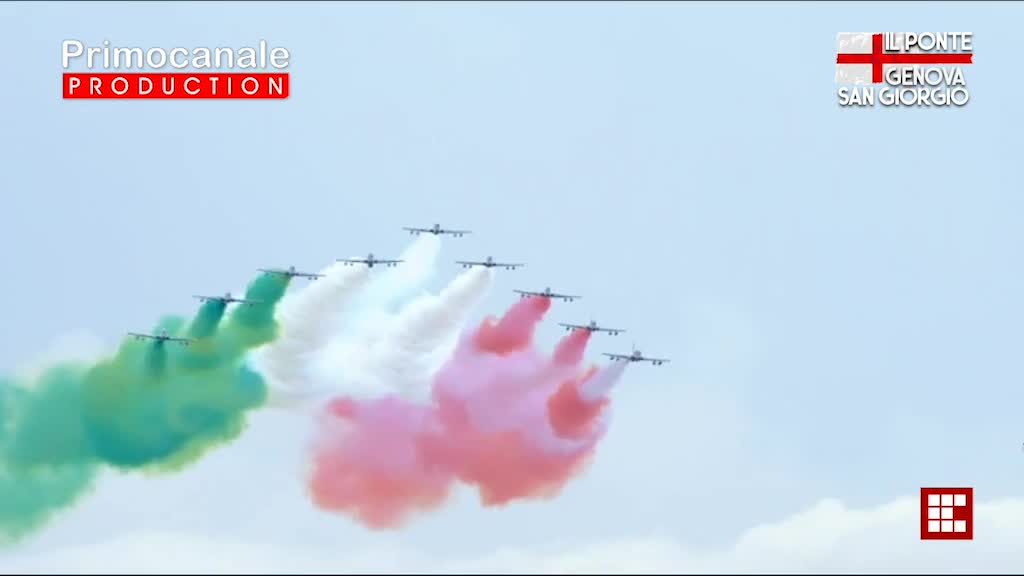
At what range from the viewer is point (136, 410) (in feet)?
318

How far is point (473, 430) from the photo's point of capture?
9938 cm

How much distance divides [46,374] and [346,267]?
10.8 m

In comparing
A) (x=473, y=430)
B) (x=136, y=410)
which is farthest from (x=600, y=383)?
(x=136, y=410)

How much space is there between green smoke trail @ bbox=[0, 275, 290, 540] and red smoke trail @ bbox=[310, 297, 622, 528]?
4073 mm

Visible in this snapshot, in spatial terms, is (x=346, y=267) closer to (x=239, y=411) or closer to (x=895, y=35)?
(x=239, y=411)

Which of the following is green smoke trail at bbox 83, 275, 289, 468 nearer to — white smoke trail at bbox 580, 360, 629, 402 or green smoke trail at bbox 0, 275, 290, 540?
green smoke trail at bbox 0, 275, 290, 540

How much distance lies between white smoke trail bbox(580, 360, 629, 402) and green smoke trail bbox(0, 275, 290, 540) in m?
10.9

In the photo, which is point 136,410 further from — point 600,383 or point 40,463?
point 600,383

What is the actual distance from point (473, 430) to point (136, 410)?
11.4 m

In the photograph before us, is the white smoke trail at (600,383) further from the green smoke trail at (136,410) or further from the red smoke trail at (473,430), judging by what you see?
the green smoke trail at (136,410)

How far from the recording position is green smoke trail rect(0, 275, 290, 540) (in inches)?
3804

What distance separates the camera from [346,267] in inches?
3856

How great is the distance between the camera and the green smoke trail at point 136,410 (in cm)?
9662

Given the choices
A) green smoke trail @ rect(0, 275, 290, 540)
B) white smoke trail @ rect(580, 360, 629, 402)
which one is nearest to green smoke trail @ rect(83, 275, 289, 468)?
green smoke trail @ rect(0, 275, 290, 540)
